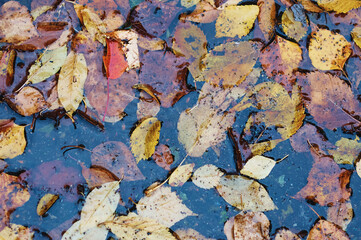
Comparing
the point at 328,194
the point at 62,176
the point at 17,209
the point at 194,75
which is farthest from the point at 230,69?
the point at 17,209

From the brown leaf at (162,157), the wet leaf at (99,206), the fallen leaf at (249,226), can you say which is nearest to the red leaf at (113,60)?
the brown leaf at (162,157)

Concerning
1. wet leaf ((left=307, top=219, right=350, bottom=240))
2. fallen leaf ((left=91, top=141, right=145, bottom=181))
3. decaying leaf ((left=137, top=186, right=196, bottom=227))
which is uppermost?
fallen leaf ((left=91, top=141, right=145, bottom=181))

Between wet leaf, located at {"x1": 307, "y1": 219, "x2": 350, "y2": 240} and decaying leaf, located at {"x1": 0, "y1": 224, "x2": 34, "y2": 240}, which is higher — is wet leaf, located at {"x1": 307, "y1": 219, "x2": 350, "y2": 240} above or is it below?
below

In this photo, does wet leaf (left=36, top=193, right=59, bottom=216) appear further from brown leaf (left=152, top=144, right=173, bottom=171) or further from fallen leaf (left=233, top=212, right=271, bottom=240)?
fallen leaf (left=233, top=212, right=271, bottom=240)

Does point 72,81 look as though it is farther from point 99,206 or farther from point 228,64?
point 228,64

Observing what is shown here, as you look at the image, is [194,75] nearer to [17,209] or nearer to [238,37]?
[238,37]

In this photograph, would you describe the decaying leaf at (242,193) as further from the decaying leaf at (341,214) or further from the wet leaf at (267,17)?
the wet leaf at (267,17)

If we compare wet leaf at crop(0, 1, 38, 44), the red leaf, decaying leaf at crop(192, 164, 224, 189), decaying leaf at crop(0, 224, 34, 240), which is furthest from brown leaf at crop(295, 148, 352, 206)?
wet leaf at crop(0, 1, 38, 44)

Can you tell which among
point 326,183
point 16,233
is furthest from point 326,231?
point 16,233
